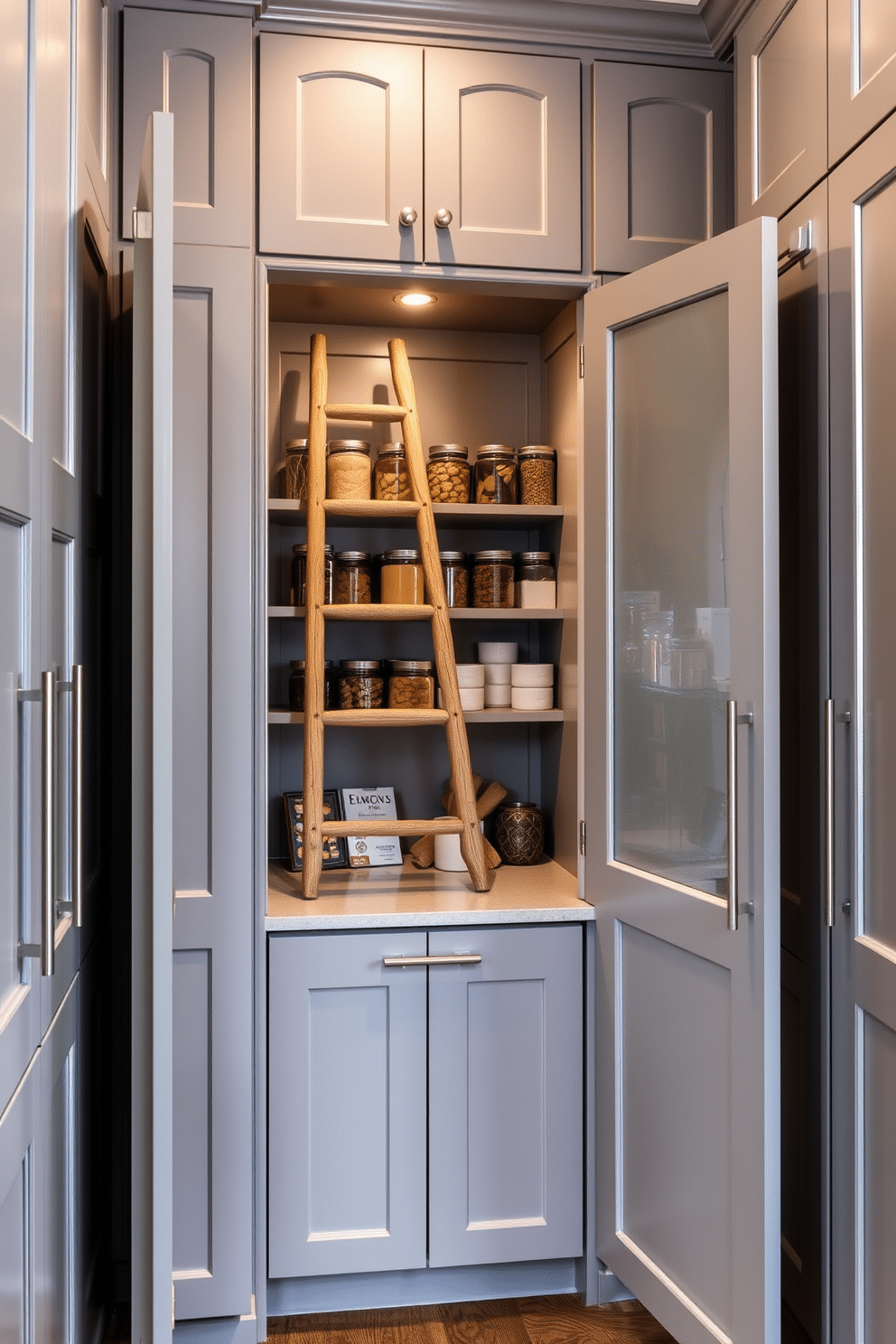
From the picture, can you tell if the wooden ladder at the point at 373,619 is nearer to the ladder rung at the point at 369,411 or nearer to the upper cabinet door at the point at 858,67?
the ladder rung at the point at 369,411

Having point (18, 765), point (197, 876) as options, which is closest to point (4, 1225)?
point (18, 765)

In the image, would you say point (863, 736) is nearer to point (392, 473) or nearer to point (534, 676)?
point (534, 676)

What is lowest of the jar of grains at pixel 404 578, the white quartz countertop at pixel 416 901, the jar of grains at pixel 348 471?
the white quartz countertop at pixel 416 901

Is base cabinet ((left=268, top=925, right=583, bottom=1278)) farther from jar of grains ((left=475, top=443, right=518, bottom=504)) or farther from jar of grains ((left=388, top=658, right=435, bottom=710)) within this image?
jar of grains ((left=475, top=443, right=518, bottom=504))

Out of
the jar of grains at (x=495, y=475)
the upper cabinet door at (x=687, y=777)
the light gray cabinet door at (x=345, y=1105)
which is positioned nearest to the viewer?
the upper cabinet door at (x=687, y=777)

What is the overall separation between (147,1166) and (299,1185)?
2.88 feet

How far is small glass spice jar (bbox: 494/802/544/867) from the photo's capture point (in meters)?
2.56

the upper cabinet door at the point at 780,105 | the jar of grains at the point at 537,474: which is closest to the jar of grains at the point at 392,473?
the jar of grains at the point at 537,474

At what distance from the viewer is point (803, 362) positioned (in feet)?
6.13

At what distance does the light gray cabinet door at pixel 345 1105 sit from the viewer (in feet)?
6.94

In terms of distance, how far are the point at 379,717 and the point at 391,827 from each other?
23cm

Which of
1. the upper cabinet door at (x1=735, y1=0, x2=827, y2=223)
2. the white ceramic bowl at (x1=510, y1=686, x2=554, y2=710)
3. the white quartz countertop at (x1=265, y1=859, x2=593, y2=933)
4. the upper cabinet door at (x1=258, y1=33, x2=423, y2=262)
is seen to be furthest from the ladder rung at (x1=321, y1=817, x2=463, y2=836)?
the upper cabinet door at (x1=735, y1=0, x2=827, y2=223)

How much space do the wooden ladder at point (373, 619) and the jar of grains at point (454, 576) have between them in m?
0.15

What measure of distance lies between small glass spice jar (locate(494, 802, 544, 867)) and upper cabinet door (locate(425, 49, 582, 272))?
1.24 metres
